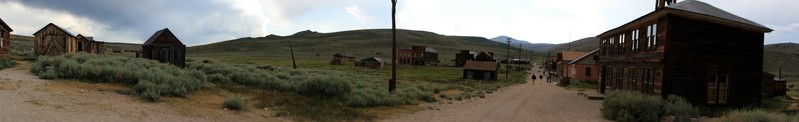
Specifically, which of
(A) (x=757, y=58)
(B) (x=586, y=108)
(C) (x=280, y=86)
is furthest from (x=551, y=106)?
(C) (x=280, y=86)

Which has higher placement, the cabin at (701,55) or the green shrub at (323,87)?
the cabin at (701,55)

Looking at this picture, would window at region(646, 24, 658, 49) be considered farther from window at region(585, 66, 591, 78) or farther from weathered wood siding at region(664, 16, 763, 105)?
window at region(585, 66, 591, 78)

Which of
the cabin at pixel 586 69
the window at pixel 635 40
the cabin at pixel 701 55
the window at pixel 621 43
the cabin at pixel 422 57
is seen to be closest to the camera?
the cabin at pixel 701 55

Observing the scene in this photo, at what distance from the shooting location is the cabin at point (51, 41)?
105 feet

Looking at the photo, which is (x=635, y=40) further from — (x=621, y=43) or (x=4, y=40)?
(x=4, y=40)

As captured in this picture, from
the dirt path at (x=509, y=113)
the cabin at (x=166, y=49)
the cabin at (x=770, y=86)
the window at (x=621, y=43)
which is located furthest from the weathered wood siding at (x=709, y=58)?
the cabin at (x=166, y=49)

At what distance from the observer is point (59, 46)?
107ft

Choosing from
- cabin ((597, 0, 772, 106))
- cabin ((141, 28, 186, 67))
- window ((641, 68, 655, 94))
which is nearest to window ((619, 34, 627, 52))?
cabin ((597, 0, 772, 106))

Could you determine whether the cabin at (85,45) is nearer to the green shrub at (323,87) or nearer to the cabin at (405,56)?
the green shrub at (323,87)

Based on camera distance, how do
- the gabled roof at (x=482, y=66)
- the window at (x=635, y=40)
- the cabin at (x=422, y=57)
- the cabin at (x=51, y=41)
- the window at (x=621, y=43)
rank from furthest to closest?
the cabin at (x=422, y=57) < the gabled roof at (x=482, y=66) < the cabin at (x=51, y=41) < the window at (x=621, y=43) < the window at (x=635, y=40)

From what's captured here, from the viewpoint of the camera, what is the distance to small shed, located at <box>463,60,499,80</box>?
49.2 m

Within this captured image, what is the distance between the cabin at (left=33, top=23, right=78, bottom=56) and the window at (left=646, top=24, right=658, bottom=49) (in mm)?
35480

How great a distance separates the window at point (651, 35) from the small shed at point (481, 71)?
28756 millimetres

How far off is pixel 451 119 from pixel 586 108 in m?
6.90
